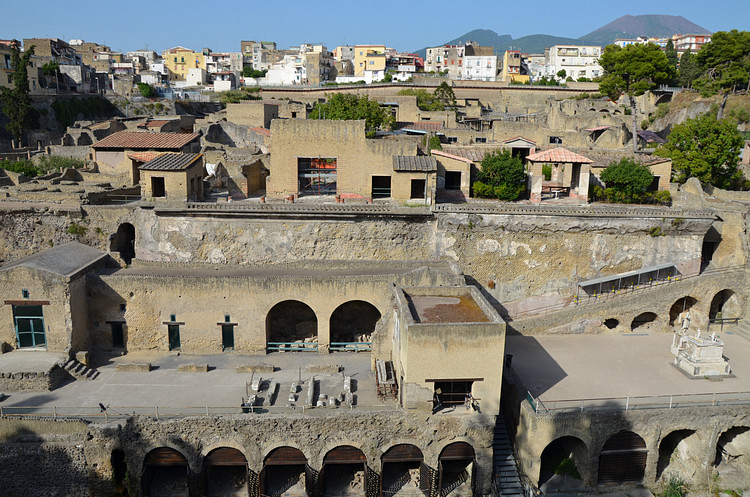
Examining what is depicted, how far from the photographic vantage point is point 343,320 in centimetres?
2767

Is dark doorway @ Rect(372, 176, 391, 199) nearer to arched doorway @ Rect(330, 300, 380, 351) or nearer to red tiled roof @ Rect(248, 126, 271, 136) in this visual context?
arched doorway @ Rect(330, 300, 380, 351)

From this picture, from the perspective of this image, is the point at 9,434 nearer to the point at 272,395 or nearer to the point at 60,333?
the point at 60,333

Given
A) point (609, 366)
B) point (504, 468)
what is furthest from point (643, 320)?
point (504, 468)

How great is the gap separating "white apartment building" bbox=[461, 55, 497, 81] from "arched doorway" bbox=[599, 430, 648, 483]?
255ft

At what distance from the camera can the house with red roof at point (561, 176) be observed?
33.7 metres

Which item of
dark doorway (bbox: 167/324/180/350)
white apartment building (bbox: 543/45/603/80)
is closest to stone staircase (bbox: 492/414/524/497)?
dark doorway (bbox: 167/324/180/350)

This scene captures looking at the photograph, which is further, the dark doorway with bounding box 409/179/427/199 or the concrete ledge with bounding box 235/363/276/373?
the dark doorway with bounding box 409/179/427/199

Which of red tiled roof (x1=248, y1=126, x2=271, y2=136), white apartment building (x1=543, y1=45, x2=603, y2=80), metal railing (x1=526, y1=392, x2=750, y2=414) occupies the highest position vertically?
white apartment building (x1=543, y1=45, x2=603, y2=80)

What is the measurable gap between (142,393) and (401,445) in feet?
31.0

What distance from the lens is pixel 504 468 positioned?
20.9m

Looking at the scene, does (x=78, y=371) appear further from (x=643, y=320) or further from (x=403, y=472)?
(x=643, y=320)

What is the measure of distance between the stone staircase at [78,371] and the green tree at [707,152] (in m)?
34.8

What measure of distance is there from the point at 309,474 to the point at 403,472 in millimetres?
3636

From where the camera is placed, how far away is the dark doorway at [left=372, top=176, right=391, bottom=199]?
3293cm
